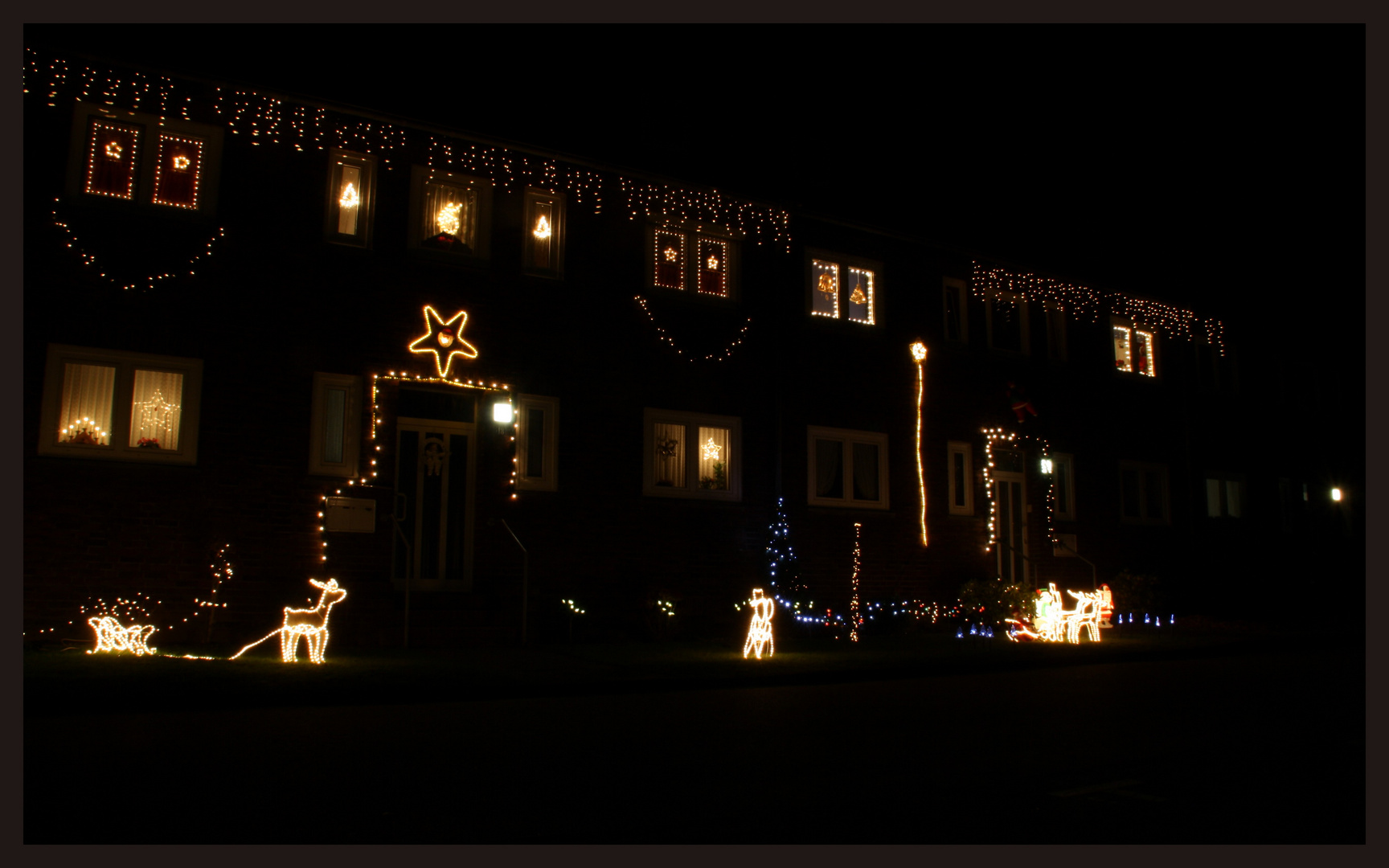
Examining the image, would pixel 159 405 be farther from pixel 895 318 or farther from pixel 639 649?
pixel 895 318

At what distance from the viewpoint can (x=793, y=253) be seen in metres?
17.5

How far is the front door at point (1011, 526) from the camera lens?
19.6 m

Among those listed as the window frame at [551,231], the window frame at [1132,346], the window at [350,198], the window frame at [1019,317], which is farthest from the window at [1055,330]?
the window at [350,198]

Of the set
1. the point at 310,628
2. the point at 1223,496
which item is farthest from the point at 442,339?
the point at 1223,496

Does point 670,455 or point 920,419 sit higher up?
point 920,419

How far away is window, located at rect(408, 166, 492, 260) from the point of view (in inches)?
571

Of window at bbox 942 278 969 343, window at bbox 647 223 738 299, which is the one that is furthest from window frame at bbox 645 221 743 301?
window at bbox 942 278 969 343

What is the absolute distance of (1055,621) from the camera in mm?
16719

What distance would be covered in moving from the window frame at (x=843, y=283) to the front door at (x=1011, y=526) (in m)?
3.89

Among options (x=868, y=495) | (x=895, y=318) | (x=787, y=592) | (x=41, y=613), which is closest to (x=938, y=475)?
(x=868, y=495)

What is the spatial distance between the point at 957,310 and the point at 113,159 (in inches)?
530

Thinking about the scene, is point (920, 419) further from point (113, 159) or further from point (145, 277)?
point (113, 159)

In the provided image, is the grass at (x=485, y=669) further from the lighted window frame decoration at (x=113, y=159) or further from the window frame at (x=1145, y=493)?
the window frame at (x=1145, y=493)

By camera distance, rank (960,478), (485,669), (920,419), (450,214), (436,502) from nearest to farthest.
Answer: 1. (485,669)
2. (436,502)
3. (450,214)
4. (920,419)
5. (960,478)
